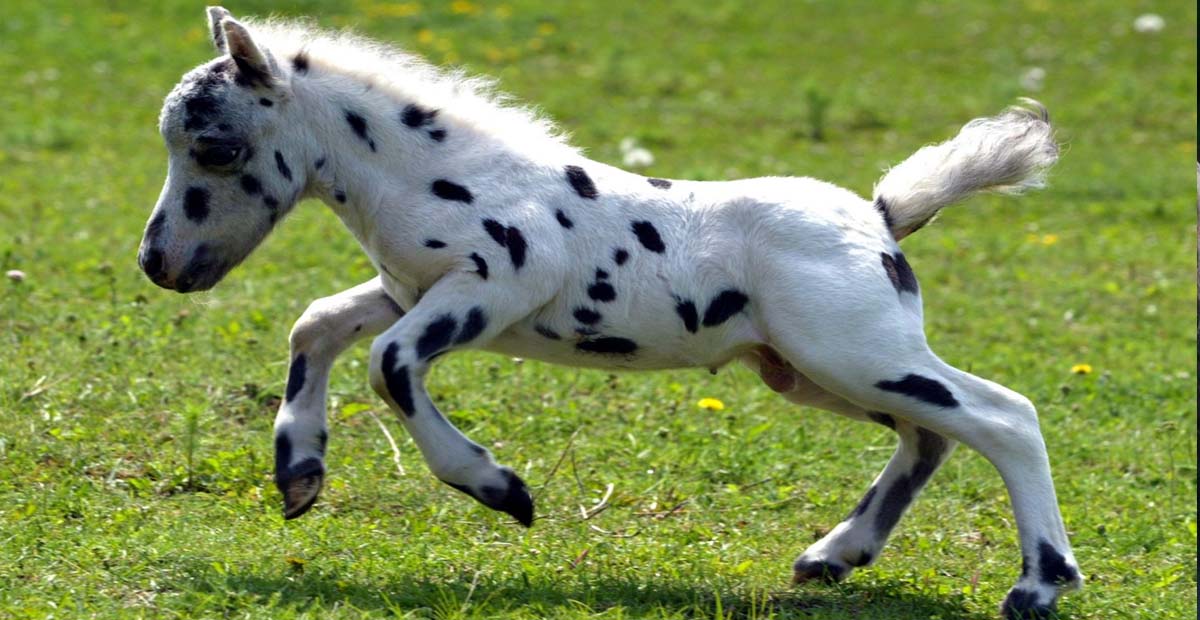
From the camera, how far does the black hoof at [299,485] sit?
554cm

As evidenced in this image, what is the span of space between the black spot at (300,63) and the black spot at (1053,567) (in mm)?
3096

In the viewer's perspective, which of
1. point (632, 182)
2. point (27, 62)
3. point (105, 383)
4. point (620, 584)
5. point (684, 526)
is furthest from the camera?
point (27, 62)

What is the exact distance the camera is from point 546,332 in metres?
5.75

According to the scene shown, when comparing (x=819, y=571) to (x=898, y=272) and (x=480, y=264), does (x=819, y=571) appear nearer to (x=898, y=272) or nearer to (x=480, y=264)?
(x=898, y=272)

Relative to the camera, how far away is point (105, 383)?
7.31 metres

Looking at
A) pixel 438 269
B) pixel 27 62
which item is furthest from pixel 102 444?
pixel 27 62

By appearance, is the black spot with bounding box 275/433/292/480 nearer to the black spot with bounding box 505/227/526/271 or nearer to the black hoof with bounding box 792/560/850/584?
the black spot with bounding box 505/227/526/271

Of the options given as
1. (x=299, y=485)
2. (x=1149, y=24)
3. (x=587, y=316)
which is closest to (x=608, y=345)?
(x=587, y=316)

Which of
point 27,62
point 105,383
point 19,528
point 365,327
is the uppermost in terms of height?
point 365,327

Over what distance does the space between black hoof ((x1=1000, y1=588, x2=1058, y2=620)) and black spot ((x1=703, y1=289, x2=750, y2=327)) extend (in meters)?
1.38

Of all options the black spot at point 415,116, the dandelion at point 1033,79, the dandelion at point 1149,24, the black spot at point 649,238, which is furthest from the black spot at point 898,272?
the dandelion at point 1149,24

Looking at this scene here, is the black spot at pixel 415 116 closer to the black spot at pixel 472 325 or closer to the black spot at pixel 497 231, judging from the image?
the black spot at pixel 497 231

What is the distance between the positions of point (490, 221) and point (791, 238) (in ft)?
3.54

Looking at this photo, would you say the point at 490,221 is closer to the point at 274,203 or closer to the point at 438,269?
the point at 438,269
